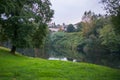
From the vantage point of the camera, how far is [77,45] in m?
110

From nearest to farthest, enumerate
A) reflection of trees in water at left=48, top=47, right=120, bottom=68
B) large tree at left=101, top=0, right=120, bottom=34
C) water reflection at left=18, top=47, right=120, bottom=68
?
large tree at left=101, top=0, right=120, bottom=34
reflection of trees in water at left=48, top=47, right=120, bottom=68
water reflection at left=18, top=47, right=120, bottom=68

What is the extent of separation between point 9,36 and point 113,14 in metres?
19.5

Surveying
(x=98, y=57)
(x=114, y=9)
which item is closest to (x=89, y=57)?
(x=98, y=57)

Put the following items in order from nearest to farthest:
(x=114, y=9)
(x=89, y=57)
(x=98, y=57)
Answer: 1. (x=114, y=9)
2. (x=98, y=57)
3. (x=89, y=57)

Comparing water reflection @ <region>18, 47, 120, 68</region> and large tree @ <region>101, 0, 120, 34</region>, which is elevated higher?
large tree @ <region>101, 0, 120, 34</region>

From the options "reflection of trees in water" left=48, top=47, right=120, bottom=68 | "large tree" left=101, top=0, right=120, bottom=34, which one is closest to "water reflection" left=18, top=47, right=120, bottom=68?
"reflection of trees in water" left=48, top=47, right=120, bottom=68

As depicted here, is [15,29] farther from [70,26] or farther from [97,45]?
[70,26]

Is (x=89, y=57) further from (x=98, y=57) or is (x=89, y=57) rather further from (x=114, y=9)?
(x=114, y=9)

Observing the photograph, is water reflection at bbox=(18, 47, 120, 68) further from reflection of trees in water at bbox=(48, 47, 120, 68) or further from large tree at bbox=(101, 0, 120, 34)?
large tree at bbox=(101, 0, 120, 34)

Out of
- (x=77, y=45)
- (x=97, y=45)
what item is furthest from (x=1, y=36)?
(x=77, y=45)

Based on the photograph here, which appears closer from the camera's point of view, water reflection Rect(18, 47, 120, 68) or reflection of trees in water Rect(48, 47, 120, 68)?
reflection of trees in water Rect(48, 47, 120, 68)

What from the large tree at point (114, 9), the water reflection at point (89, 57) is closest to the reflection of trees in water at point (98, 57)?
the water reflection at point (89, 57)

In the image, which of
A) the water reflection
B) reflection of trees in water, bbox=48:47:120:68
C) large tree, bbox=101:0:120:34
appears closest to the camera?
large tree, bbox=101:0:120:34

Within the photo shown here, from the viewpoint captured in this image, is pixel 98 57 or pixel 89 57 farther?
pixel 89 57
